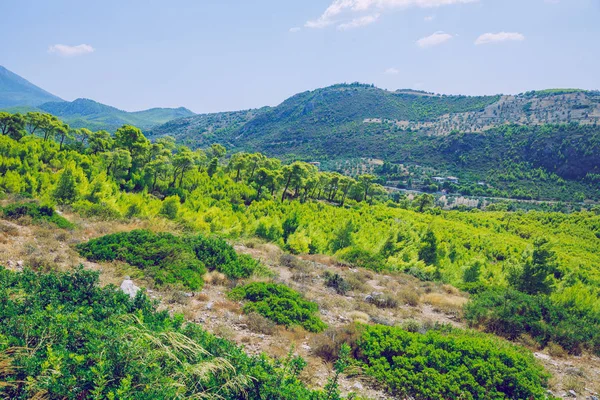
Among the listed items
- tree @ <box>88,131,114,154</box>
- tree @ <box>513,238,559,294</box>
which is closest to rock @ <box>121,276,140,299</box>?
tree @ <box>513,238,559,294</box>

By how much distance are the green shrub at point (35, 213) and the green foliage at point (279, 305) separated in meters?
6.31

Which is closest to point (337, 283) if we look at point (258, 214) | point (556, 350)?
point (556, 350)

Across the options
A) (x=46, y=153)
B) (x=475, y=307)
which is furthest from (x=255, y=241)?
(x=46, y=153)

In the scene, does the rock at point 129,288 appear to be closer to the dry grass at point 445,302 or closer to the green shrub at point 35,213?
the green shrub at point 35,213

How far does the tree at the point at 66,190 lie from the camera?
13.8 m

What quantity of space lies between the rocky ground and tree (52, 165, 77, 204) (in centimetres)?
211

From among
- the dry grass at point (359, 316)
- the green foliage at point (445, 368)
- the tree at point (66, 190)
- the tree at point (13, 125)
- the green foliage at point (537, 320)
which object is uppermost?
the tree at point (13, 125)

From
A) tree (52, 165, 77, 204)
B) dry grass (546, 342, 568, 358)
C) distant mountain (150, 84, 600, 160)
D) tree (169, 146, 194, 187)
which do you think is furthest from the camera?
distant mountain (150, 84, 600, 160)

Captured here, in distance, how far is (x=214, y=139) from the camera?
17488 centimetres

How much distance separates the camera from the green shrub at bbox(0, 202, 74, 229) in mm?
9992

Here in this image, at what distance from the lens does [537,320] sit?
28.7ft

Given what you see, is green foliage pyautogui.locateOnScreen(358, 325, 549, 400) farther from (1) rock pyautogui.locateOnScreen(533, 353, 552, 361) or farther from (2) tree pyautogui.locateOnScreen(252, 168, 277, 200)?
(2) tree pyautogui.locateOnScreen(252, 168, 277, 200)

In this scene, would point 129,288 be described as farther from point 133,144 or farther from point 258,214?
point 133,144

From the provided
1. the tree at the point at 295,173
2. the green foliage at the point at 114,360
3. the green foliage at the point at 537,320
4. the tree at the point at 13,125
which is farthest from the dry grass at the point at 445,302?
the tree at the point at 13,125
